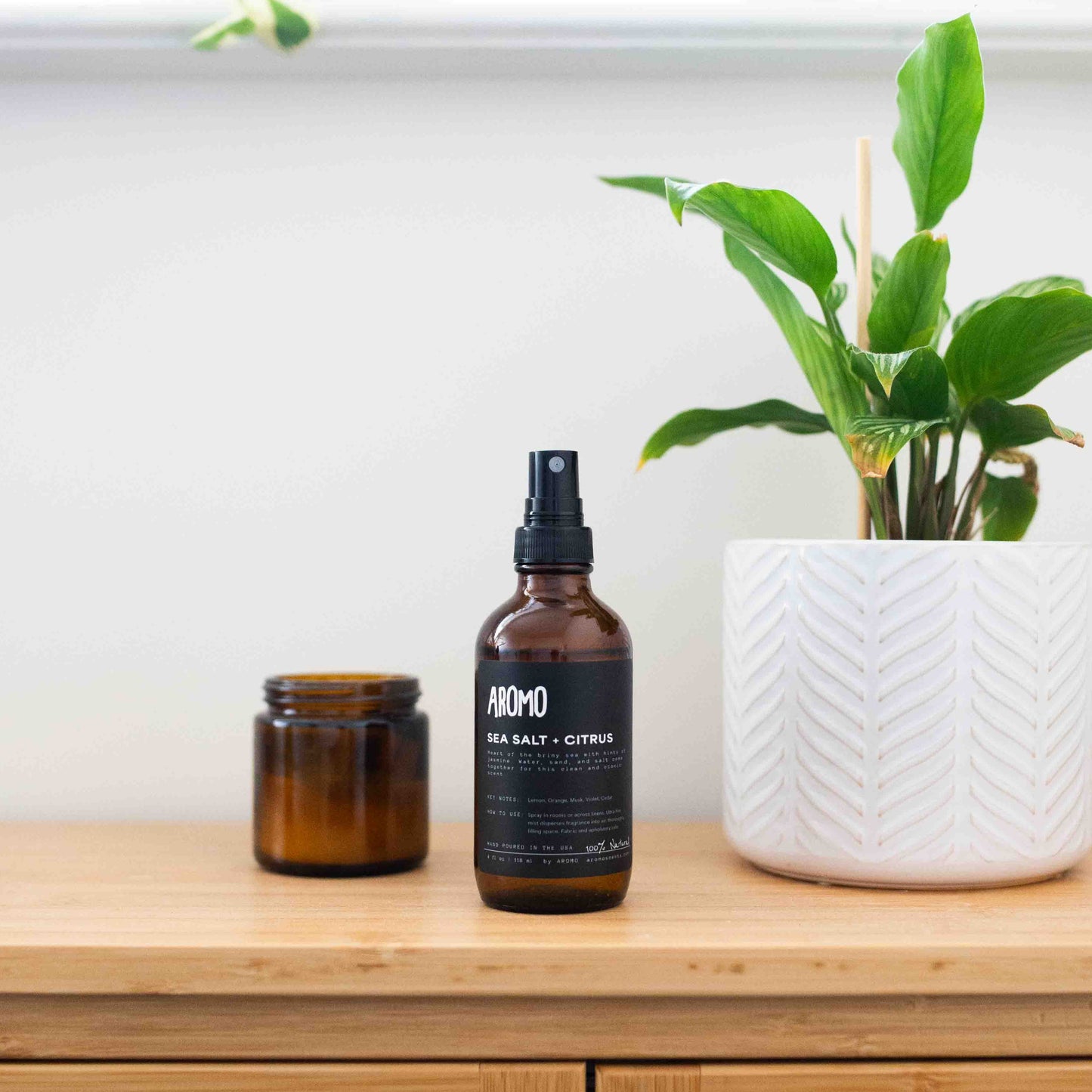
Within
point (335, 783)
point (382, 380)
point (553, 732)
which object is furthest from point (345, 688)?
point (382, 380)

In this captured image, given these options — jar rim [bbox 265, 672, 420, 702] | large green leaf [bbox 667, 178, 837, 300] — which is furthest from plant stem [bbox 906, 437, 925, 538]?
jar rim [bbox 265, 672, 420, 702]

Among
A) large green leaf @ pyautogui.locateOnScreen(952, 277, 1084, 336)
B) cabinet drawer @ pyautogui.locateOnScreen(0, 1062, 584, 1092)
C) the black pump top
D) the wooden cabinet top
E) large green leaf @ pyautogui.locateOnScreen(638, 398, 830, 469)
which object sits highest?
A: large green leaf @ pyautogui.locateOnScreen(952, 277, 1084, 336)

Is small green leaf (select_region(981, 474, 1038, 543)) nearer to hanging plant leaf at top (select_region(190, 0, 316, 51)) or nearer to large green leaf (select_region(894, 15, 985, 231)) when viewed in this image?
large green leaf (select_region(894, 15, 985, 231))

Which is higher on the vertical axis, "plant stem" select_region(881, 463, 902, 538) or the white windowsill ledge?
the white windowsill ledge

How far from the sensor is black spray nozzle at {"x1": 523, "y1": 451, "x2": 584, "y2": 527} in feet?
1.95

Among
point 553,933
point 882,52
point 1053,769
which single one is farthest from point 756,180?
point 553,933

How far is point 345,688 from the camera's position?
2.24 feet

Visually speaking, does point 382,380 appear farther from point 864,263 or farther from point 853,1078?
point 853,1078

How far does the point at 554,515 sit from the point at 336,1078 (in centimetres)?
29

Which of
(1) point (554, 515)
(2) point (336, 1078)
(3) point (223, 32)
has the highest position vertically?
(3) point (223, 32)

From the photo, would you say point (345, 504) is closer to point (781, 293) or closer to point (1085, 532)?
point (781, 293)

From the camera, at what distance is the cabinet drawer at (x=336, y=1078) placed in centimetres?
51

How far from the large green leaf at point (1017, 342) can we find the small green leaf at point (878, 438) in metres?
0.04

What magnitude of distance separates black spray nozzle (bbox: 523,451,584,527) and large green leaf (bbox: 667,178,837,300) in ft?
0.46
